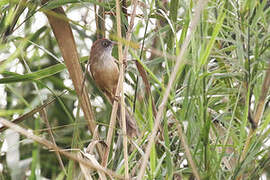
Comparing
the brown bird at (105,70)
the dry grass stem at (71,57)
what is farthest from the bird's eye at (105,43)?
the dry grass stem at (71,57)

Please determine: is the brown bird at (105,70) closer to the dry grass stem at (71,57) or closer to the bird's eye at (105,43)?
the bird's eye at (105,43)

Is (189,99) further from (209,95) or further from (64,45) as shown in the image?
(64,45)

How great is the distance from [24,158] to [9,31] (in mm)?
838

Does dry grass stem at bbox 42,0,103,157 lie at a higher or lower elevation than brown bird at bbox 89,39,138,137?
higher

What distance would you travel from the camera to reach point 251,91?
41.6 inches

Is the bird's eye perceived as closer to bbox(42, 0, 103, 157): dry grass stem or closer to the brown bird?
the brown bird

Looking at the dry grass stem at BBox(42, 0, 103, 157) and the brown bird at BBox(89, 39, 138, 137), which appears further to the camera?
the brown bird at BBox(89, 39, 138, 137)

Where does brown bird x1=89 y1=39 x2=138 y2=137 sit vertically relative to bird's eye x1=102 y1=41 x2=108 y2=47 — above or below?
below

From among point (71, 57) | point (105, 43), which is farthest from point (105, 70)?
point (71, 57)

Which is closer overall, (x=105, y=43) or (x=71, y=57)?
(x=71, y=57)

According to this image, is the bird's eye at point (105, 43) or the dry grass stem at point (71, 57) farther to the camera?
the bird's eye at point (105, 43)

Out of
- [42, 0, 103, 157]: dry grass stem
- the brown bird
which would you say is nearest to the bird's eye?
the brown bird

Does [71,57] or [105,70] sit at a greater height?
[71,57]

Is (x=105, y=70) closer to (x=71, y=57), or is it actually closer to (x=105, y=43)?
(x=105, y=43)
